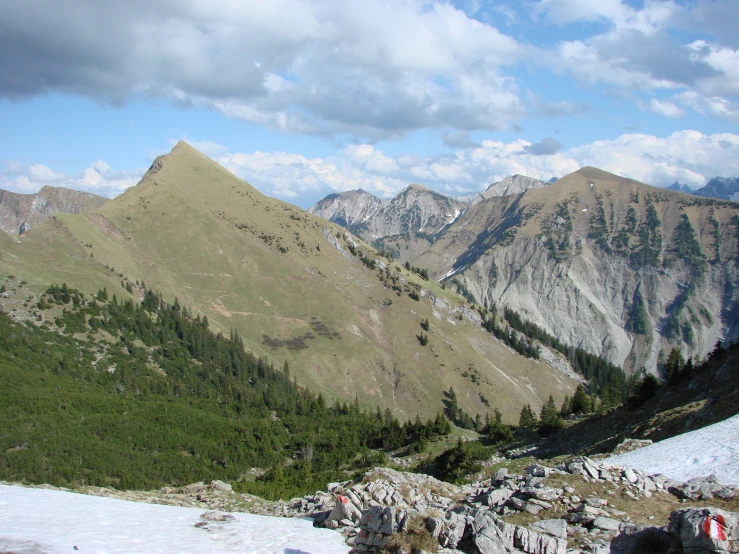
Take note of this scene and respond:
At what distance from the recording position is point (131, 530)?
22141 millimetres

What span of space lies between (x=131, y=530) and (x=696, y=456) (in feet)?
107

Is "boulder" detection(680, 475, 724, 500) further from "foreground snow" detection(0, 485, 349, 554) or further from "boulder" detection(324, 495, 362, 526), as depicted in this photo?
"foreground snow" detection(0, 485, 349, 554)

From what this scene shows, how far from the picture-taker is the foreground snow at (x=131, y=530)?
1932 cm

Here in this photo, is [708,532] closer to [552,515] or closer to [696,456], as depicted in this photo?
[552,515]

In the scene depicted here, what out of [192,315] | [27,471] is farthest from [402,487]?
[192,315]

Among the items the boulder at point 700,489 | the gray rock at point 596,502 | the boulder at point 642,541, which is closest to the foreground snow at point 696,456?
the boulder at point 700,489

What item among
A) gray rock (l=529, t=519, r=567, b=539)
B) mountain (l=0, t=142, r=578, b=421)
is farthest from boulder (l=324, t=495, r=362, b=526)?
mountain (l=0, t=142, r=578, b=421)

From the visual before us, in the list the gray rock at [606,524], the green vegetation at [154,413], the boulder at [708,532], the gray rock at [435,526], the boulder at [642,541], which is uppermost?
the boulder at [708,532]

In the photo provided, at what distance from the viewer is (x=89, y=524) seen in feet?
72.6

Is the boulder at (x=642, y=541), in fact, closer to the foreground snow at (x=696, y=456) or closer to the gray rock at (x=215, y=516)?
the foreground snow at (x=696, y=456)

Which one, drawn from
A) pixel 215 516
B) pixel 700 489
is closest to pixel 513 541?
pixel 700 489

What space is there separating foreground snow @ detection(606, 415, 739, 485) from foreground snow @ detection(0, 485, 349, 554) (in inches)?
822

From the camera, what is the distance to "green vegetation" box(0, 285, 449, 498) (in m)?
57.8

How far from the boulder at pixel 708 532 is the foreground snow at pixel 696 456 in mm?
13938
